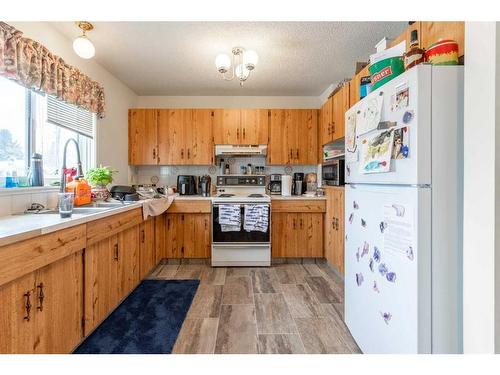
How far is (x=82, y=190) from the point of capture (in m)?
2.15

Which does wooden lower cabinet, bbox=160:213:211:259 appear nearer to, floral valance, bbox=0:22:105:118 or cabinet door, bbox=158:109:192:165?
cabinet door, bbox=158:109:192:165

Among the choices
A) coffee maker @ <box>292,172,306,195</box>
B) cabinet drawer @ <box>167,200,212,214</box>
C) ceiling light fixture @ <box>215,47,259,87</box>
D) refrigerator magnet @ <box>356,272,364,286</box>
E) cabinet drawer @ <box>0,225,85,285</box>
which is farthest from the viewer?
coffee maker @ <box>292,172,306,195</box>

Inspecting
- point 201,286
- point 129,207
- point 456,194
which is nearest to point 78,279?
point 129,207

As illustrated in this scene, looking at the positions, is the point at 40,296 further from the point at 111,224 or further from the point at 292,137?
the point at 292,137

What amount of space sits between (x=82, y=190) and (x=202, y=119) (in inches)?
74.7

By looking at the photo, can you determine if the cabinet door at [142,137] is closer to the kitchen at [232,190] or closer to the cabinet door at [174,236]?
the kitchen at [232,190]

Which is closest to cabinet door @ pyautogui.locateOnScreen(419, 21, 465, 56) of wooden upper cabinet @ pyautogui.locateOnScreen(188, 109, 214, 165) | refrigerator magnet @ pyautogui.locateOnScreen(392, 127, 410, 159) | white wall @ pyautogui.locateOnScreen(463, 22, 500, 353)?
white wall @ pyautogui.locateOnScreen(463, 22, 500, 353)

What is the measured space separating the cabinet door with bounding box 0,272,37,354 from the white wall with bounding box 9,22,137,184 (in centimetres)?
184

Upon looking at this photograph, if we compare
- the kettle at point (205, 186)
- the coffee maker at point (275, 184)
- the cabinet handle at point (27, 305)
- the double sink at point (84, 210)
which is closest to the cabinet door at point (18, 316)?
the cabinet handle at point (27, 305)

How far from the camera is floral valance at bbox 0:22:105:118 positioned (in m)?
1.61

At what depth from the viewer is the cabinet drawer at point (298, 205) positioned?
10.8ft

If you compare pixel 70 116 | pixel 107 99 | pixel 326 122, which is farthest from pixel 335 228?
pixel 107 99

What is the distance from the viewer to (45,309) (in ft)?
4.04
